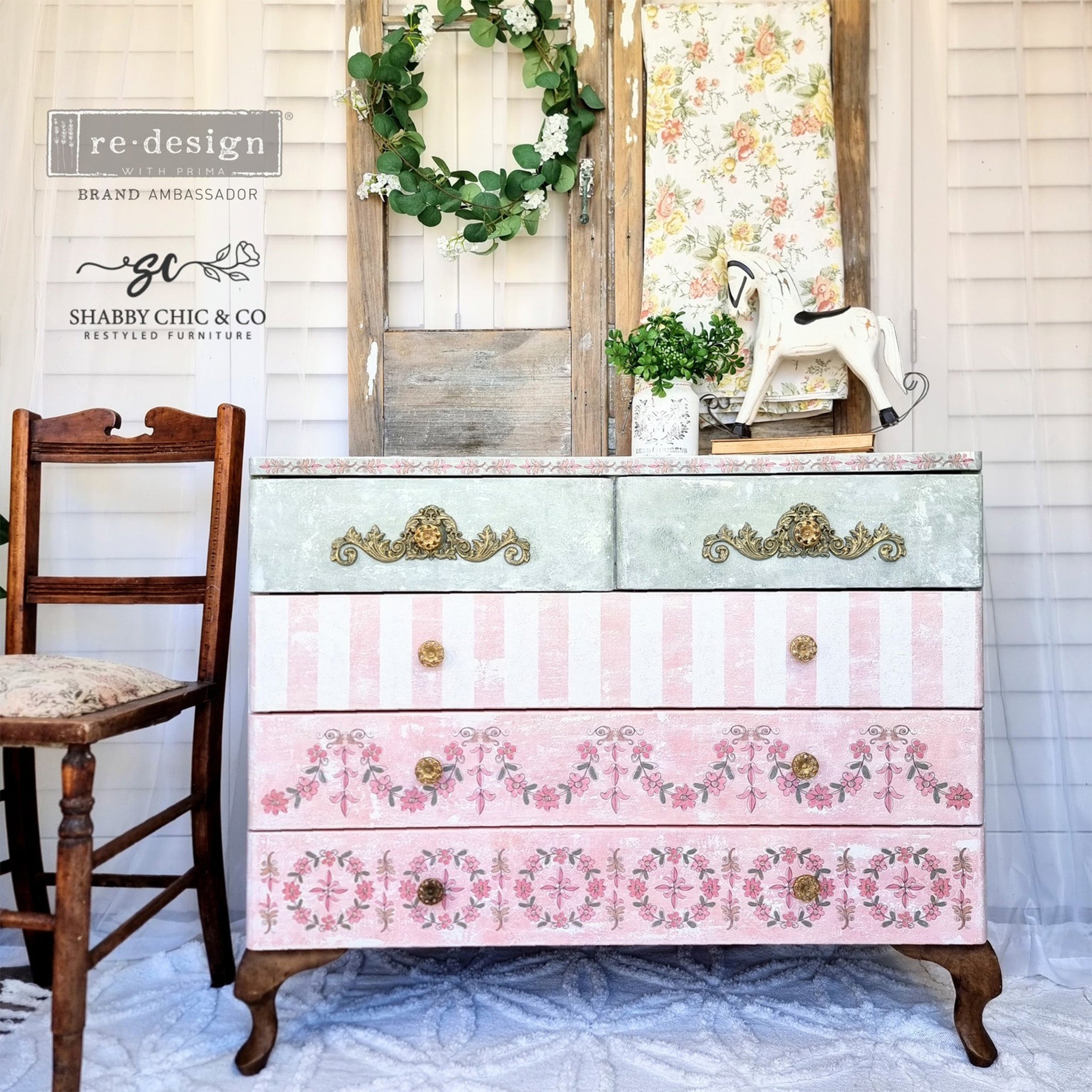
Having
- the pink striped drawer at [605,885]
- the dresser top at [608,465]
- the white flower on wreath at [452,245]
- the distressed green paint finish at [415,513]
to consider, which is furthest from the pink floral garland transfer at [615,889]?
the white flower on wreath at [452,245]

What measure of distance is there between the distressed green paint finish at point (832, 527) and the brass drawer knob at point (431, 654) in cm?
33

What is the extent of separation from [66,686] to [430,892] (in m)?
0.70

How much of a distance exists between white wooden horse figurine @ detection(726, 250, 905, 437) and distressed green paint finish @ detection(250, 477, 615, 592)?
63cm

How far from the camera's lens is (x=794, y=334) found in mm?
1994

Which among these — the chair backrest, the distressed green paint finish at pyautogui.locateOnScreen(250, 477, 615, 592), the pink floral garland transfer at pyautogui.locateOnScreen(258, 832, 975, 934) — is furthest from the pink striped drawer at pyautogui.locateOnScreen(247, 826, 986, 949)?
the chair backrest

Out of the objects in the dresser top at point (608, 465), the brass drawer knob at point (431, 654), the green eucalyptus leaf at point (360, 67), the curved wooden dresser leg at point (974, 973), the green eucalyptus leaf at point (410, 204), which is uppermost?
the green eucalyptus leaf at point (360, 67)

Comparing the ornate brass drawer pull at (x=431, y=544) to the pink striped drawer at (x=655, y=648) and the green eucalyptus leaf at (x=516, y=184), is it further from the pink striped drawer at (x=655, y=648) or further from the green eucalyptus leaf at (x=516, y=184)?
the green eucalyptus leaf at (x=516, y=184)

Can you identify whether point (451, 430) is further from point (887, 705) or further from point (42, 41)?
point (42, 41)

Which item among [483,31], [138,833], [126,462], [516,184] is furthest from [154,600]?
[483,31]

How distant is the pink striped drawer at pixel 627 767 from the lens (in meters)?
1.56

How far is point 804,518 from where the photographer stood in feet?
5.12

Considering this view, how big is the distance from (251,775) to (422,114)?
5.16ft

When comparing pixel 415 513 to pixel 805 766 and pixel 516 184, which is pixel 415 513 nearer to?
pixel 805 766

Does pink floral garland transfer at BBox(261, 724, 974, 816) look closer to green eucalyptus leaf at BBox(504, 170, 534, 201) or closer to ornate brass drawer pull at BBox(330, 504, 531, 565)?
ornate brass drawer pull at BBox(330, 504, 531, 565)
